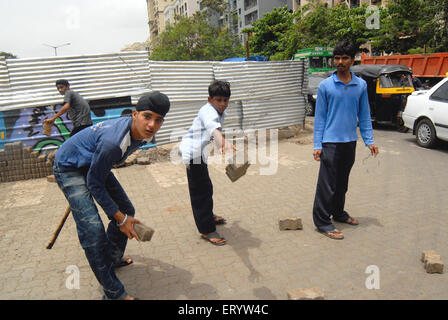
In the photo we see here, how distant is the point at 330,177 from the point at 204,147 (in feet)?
4.71

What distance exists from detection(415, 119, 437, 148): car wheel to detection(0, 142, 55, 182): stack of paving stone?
27.5ft

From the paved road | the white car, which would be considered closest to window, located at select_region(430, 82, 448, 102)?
the white car

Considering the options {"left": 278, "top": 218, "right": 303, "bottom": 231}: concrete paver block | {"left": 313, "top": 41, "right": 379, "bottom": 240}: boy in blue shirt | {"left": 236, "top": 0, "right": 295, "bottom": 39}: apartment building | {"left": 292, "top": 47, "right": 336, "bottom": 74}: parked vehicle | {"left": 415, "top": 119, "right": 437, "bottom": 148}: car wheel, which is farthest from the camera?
{"left": 236, "top": 0, "right": 295, "bottom": 39}: apartment building

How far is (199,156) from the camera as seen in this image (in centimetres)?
351

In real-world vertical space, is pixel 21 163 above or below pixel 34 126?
below

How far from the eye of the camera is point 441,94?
7617mm

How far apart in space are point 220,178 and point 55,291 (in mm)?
3873

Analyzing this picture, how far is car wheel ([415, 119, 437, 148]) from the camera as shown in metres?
7.90

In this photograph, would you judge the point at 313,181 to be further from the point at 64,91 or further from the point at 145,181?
the point at 64,91

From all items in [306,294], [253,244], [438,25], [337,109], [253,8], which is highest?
[253,8]

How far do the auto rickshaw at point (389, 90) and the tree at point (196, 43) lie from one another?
84.0 ft

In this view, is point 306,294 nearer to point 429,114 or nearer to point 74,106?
point 74,106

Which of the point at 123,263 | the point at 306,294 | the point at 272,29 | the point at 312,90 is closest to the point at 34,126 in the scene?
the point at 123,263

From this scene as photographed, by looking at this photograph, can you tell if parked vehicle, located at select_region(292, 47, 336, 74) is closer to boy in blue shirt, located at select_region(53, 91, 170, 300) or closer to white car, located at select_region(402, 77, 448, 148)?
white car, located at select_region(402, 77, 448, 148)
